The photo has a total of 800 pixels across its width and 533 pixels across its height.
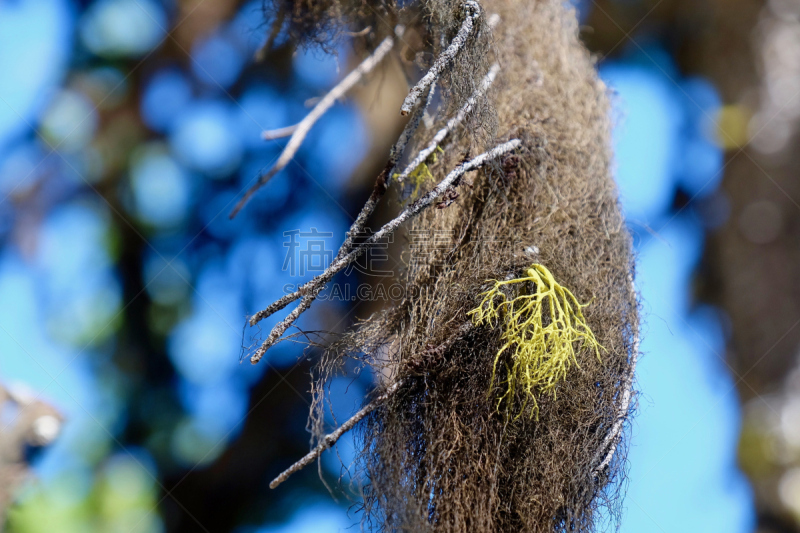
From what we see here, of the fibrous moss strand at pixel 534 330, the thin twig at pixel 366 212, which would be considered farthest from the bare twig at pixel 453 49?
the fibrous moss strand at pixel 534 330

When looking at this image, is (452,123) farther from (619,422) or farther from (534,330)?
(619,422)

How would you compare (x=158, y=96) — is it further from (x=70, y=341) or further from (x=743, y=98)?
(x=743, y=98)

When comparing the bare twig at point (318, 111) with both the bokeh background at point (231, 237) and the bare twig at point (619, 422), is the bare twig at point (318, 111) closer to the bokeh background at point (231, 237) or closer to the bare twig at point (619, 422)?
the bokeh background at point (231, 237)

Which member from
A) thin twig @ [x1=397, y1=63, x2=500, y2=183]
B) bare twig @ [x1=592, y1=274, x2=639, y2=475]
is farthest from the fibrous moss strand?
thin twig @ [x1=397, y1=63, x2=500, y2=183]

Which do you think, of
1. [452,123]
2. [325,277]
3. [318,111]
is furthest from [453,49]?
[318,111]

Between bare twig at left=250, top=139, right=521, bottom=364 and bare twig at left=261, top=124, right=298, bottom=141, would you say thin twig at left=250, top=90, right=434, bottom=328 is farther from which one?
bare twig at left=261, top=124, right=298, bottom=141
